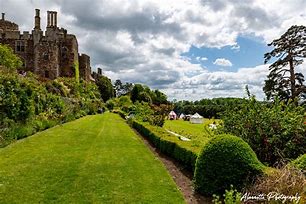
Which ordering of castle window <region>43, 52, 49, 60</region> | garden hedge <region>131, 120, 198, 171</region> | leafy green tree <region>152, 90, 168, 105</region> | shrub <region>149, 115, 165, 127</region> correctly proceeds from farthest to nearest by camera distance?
1. leafy green tree <region>152, 90, 168, 105</region>
2. castle window <region>43, 52, 49, 60</region>
3. shrub <region>149, 115, 165, 127</region>
4. garden hedge <region>131, 120, 198, 171</region>

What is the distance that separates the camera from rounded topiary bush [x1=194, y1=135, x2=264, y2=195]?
6.60m

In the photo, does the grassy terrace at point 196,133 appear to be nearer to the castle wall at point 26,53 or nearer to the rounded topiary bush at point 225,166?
the rounded topiary bush at point 225,166

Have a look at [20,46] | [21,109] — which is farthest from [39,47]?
[21,109]

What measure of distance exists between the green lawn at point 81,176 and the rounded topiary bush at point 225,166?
0.73 m

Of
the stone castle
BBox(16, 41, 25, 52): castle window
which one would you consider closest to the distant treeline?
the stone castle

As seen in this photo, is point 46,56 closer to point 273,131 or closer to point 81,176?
point 81,176

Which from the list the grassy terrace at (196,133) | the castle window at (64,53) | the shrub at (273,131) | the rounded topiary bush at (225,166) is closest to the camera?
the rounded topiary bush at (225,166)

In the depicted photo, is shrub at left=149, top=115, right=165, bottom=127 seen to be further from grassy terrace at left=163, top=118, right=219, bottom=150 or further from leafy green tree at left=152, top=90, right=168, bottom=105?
leafy green tree at left=152, top=90, right=168, bottom=105

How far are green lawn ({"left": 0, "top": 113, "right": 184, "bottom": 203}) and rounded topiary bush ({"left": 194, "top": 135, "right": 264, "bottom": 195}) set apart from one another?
728 millimetres

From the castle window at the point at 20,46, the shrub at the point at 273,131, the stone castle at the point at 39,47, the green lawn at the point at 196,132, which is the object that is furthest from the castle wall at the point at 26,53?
the shrub at the point at 273,131

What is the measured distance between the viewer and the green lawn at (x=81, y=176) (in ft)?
22.4

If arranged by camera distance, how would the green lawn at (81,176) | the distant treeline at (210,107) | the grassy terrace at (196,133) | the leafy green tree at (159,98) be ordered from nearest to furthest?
the green lawn at (81,176) → the distant treeline at (210,107) → the grassy terrace at (196,133) → the leafy green tree at (159,98)

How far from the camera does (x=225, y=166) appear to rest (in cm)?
682

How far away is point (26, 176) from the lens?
330 inches
